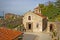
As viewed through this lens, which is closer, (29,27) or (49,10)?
(29,27)

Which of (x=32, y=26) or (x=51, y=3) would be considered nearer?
(x=32, y=26)

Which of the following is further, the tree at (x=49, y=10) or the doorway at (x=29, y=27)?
the doorway at (x=29, y=27)

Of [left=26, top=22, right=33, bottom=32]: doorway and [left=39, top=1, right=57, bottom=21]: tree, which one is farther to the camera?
[left=26, top=22, right=33, bottom=32]: doorway

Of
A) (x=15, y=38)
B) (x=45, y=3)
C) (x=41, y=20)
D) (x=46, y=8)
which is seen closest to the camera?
(x=15, y=38)

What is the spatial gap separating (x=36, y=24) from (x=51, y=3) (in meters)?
7.33

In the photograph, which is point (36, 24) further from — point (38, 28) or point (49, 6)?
point (49, 6)

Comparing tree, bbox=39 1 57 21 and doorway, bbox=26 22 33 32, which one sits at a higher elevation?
tree, bbox=39 1 57 21

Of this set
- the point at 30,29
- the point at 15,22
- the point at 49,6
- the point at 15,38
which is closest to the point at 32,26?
the point at 30,29

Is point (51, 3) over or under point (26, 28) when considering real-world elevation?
over

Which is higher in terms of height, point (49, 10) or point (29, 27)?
point (49, 10)

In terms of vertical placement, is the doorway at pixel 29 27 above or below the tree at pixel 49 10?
below

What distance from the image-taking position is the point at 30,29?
4744cm

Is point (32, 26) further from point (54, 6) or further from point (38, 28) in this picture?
point (54, 6)

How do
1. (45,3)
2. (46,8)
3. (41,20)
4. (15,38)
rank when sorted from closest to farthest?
(15,38) < (41,20) < (46,8) < (45,3)
